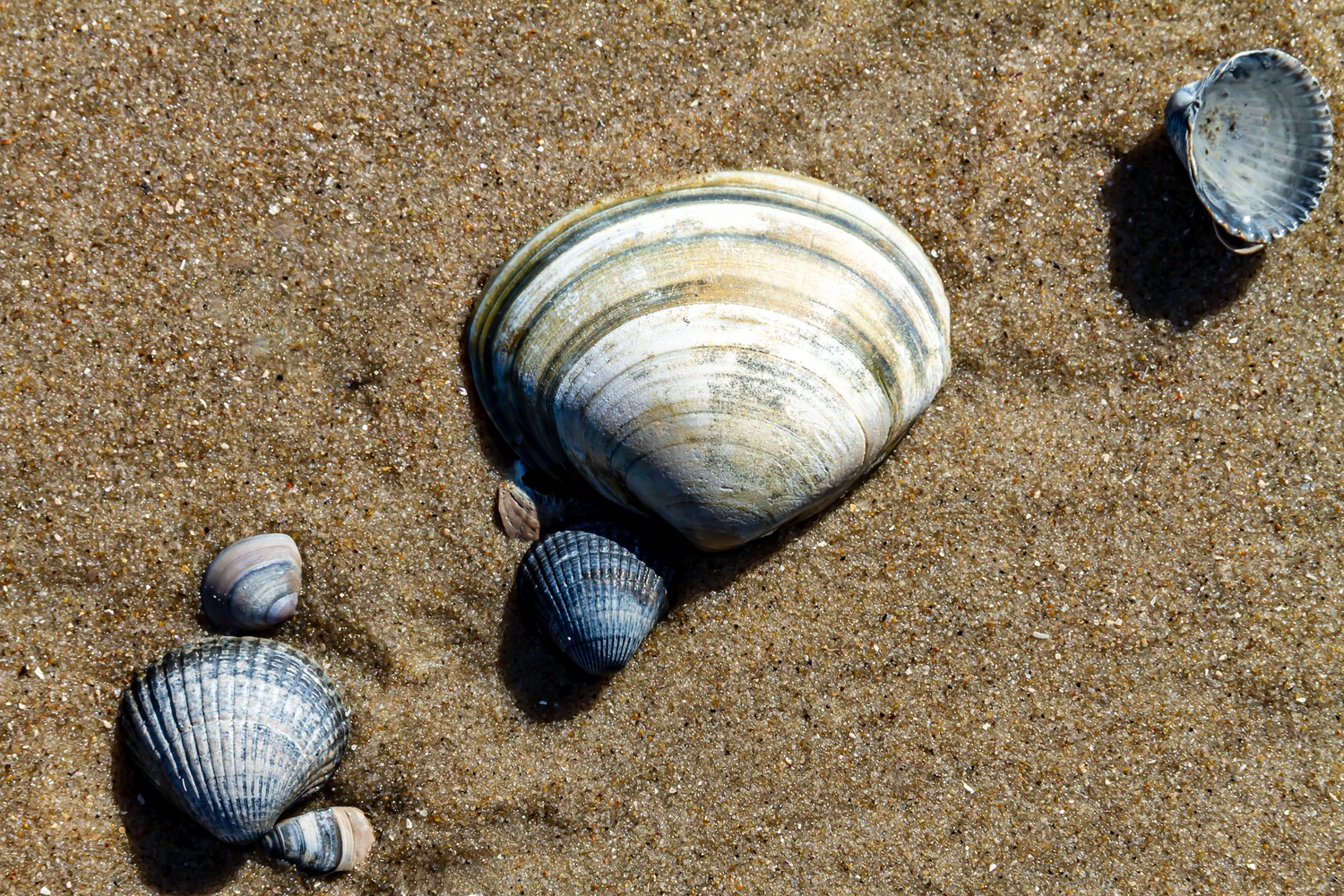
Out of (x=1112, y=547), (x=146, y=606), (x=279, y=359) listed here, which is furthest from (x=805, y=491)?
(x=146, y=606)

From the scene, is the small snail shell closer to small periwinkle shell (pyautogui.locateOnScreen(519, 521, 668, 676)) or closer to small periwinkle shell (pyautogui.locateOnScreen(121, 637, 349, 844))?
small periwinkle shell (pyautogui.locateOnScreen(519, 521, 668, 676))

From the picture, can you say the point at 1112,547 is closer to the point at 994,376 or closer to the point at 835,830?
the point at 994,376

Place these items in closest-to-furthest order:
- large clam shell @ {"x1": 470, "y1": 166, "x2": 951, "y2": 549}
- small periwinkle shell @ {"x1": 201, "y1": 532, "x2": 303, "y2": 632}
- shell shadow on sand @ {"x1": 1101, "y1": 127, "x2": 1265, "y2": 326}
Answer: large clam shell @ {"x1": 470, "y1": 166, "x2": 951, "y2": 549} → small periwinkle shell @ {"x1": 201, "y1": 532, "x2": 303, "y2": 632} → shell shadow on sand @ {"x1": 1101, "y1": 127, "x2": 1265, "y2": 326}

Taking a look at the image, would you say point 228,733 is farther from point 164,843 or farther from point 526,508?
point 526,508

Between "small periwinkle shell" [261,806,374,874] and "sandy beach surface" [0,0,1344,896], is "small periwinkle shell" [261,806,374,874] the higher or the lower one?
the lower one

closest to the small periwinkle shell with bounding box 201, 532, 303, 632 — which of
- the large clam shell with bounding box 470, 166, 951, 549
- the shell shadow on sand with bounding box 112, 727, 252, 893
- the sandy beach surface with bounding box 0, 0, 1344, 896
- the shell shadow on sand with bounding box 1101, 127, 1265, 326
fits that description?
the sandy beach surface with bounding box 0, 0, 1344, 896
